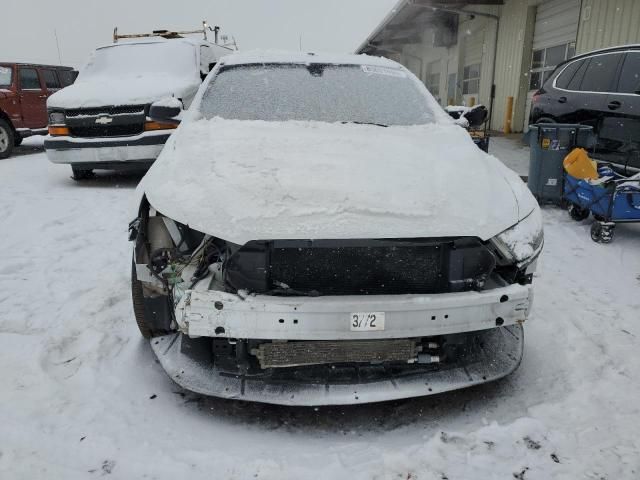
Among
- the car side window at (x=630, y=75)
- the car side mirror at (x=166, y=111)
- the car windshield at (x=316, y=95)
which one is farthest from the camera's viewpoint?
the car side window at (x=630, y=75)

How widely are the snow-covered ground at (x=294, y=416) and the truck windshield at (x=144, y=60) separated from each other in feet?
15.8

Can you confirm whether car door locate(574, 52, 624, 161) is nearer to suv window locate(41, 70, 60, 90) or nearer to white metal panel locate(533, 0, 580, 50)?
white metal panel locate(533, 0, 580, 50)

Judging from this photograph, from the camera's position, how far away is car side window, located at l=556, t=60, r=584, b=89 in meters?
6.88

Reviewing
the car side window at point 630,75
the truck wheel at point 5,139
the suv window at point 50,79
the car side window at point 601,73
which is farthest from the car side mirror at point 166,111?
the suv window at point 50,79

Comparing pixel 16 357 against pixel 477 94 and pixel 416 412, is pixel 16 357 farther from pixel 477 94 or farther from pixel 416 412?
pixel 477 94

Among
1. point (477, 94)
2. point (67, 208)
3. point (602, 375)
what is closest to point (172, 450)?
point (602, 375)

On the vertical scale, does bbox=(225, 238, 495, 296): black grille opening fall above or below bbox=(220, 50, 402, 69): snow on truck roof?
below

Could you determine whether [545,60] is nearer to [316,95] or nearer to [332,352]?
[316,95]

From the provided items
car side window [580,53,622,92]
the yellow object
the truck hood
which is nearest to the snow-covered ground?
the yellow object

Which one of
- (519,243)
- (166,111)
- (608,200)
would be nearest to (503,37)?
(608,200)

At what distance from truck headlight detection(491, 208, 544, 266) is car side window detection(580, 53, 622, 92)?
501 centimetres

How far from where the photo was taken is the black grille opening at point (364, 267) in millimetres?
2098

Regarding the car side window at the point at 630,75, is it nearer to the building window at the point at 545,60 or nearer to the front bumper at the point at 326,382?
the front bumper at the point at 326,382

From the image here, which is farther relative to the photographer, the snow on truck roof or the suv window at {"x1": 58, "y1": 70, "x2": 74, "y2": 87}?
the suv window at {"x1": 58, "y1": 70, "x2": 74, "y2": 87}
